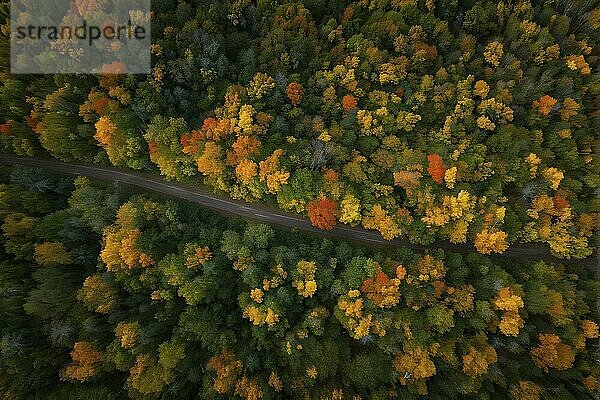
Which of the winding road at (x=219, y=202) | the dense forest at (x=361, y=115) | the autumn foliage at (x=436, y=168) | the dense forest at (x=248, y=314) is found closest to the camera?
the dense forest at (x=248, y=314)

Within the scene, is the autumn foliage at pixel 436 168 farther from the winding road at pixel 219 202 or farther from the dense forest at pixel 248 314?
the dense forest at pixel 248 314

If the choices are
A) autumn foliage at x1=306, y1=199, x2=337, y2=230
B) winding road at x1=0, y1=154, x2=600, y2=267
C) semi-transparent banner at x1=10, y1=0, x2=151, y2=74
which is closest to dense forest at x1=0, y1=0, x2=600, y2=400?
autumn foliage at x1=306, y1=199, x2=337, y2=230

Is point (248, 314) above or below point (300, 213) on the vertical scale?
below

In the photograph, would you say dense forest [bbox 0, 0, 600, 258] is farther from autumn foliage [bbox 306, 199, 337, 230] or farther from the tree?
the tree

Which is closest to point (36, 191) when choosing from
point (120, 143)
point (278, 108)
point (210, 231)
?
point (120, 143)

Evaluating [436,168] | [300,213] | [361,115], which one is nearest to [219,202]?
[300,213]

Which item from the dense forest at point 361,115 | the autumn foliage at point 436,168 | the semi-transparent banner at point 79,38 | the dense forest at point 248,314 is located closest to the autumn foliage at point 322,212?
Result: the dense forest at point 361,115

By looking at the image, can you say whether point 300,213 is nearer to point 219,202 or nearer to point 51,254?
point 219,202
